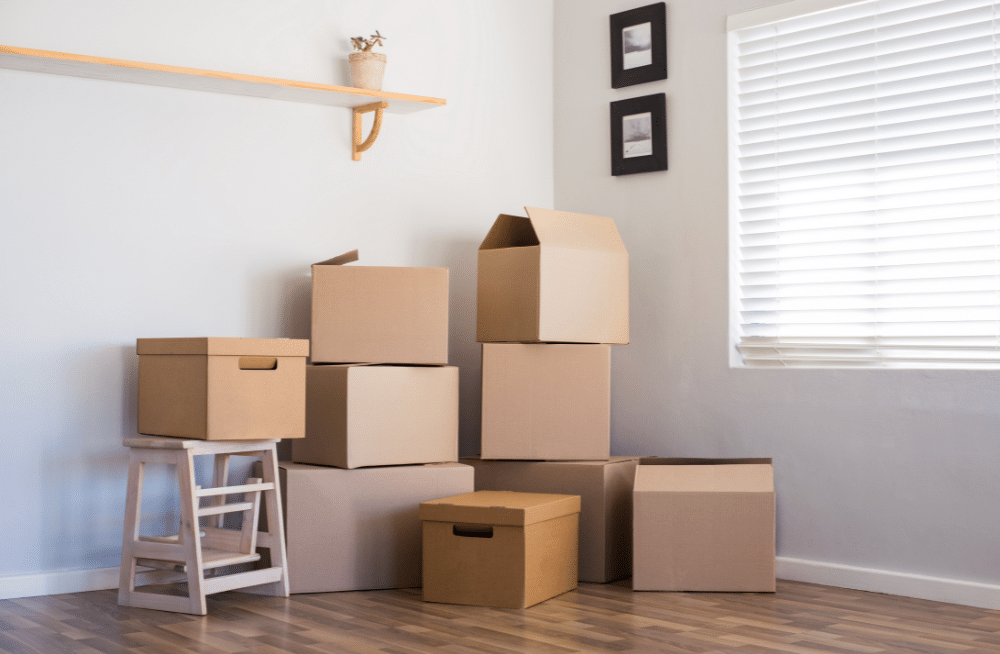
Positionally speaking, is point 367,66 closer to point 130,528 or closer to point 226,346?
point 226,346

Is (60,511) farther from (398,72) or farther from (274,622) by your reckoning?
(398,72)

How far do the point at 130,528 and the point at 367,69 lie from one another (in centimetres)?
148

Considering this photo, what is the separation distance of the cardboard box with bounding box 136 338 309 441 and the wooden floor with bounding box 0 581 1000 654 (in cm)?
44

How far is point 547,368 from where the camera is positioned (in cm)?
285

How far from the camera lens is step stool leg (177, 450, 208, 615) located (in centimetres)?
231

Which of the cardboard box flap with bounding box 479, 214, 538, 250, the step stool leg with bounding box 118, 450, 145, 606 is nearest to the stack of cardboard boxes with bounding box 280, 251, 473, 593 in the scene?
the cardboard box flap with bounding box 479, 214, 538, 250

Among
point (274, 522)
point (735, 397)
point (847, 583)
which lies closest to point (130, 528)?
point (274, 522)

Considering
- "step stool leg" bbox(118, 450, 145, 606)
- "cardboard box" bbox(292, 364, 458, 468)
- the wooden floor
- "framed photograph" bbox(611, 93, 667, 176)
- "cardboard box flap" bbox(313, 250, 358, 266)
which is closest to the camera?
the wooden floor

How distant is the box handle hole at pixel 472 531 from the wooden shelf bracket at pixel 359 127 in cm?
123

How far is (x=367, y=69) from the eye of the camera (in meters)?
2.95

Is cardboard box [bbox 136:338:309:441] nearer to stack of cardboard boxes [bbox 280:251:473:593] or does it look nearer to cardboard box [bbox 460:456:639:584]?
stack of cardboard boxes [bbox 280:251:473:593]

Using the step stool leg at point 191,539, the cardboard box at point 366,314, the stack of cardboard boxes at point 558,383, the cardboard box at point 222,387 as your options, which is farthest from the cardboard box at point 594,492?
the step stool leg at point 191,539

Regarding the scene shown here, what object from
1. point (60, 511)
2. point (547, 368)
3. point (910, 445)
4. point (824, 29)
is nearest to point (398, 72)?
point (547, 368)

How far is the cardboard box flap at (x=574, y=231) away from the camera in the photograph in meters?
2.81
